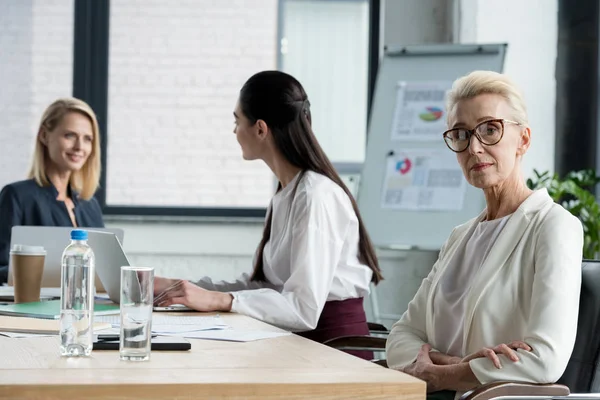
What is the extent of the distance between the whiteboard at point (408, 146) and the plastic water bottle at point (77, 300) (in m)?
3.16

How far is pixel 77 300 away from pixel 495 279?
91 cm

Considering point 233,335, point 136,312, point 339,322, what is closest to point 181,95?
point 339,322

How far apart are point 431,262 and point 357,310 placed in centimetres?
242

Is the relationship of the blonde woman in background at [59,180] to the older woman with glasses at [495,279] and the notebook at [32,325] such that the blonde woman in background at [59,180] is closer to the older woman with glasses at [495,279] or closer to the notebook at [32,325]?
the notebook at [32,325]

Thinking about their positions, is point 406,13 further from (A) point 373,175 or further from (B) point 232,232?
(B) point 232,232

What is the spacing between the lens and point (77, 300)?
4.86ft

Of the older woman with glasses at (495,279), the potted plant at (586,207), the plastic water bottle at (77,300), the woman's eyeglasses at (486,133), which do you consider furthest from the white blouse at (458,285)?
the potted plant at (586,207)

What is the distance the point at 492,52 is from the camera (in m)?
4.62

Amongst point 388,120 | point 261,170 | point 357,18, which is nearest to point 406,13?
point 357,18

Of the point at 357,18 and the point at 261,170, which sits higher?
the point at 357,18

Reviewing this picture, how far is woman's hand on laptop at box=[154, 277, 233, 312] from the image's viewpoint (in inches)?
93.5

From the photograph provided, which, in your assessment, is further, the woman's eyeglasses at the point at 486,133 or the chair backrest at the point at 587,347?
the woman's eyeglasses at the point at 486,133

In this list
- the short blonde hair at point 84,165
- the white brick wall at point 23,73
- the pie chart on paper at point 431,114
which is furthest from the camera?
the white brick wall at point 23,73

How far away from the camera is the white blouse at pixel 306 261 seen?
8.06 feet
